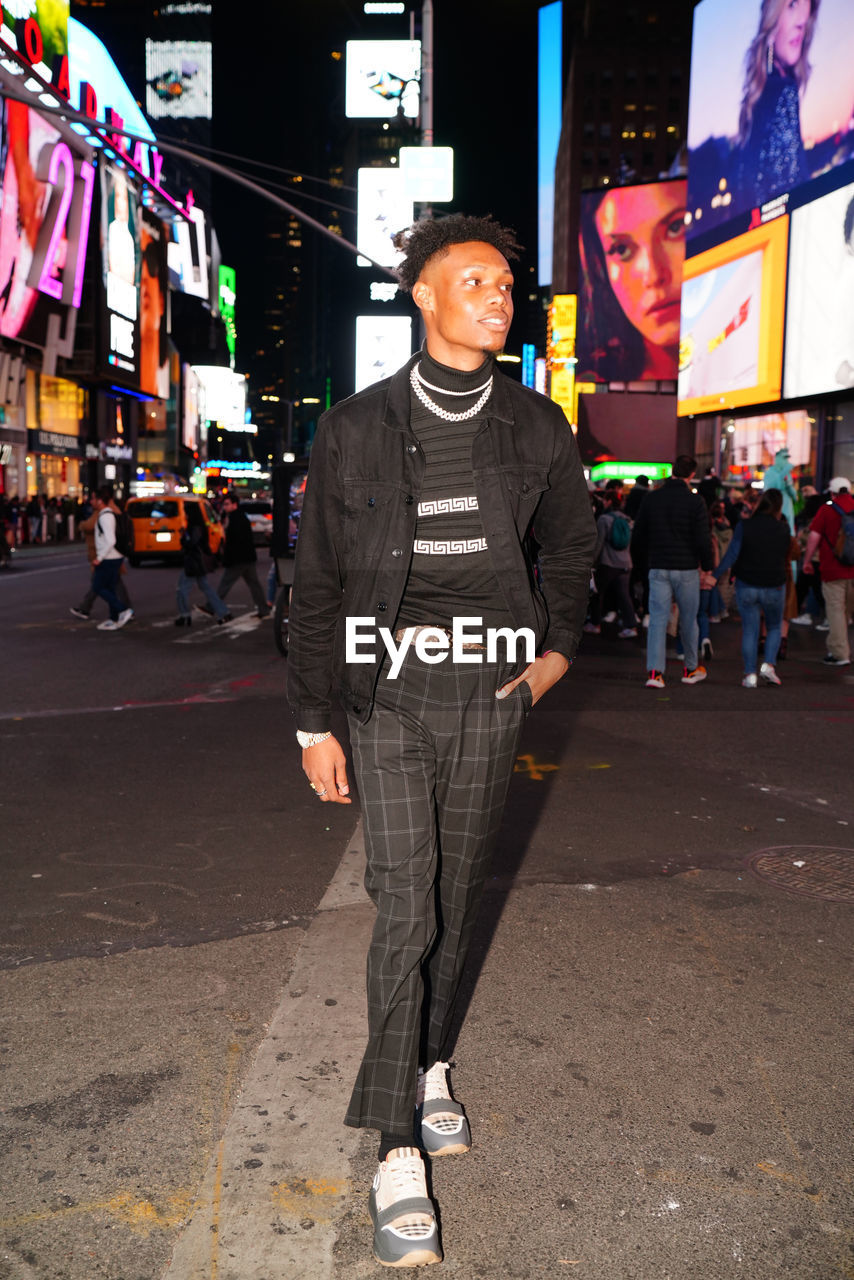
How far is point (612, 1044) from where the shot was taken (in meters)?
3.55

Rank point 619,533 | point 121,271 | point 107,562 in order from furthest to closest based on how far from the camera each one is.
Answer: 1. point 121,271
2. point 107,562
3. point 619,533

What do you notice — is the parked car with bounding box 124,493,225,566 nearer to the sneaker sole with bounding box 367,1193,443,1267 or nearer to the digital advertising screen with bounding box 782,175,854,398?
the digital advertising screen with bounding box 782,175,854,398

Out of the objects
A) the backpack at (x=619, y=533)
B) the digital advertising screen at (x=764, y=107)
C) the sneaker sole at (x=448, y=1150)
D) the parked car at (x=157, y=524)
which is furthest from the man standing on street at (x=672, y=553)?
the parked car at (x=157, y=524)

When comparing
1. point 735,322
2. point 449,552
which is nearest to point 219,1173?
point 449,552

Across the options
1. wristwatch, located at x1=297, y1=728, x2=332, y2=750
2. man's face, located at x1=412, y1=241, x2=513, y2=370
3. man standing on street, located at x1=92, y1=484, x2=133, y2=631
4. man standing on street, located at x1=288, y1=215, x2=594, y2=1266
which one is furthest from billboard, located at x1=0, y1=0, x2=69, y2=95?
wristwatch, located at x1=297, y1=728, x2=332, y2=750

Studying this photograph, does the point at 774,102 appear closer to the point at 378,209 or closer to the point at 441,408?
the point at 378,209

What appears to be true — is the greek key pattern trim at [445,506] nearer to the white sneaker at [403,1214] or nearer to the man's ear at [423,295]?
the man's ear at [423,295]

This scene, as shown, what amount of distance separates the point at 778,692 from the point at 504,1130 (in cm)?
841

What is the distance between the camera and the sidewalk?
2.56 meters

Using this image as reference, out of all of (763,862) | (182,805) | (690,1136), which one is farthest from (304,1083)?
(182,805)

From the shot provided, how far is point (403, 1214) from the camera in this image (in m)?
2.51

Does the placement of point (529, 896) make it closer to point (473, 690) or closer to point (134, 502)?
point (473, 690)

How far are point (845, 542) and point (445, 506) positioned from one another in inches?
409

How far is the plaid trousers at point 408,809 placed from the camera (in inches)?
104
